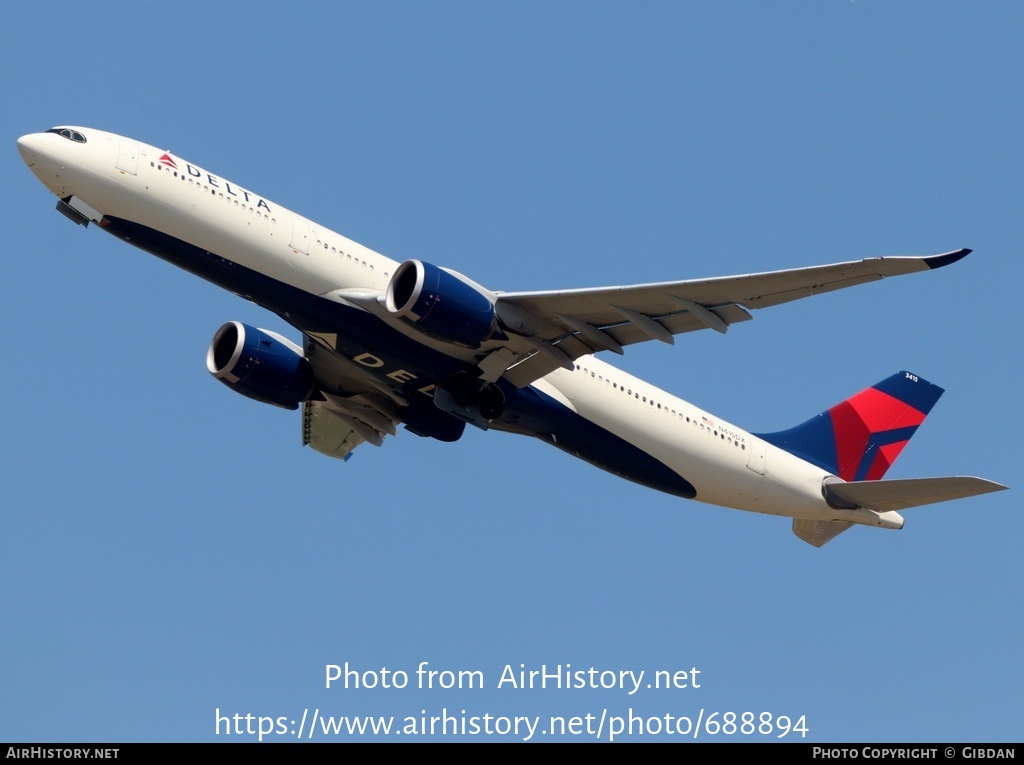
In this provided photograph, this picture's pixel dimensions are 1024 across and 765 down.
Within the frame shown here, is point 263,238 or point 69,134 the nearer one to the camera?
point 69,134

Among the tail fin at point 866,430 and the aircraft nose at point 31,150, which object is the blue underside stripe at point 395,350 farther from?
the tail fin at point 866,430

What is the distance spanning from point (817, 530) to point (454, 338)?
569 inches

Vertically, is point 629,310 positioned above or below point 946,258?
above

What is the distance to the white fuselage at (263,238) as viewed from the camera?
3006 centimetres

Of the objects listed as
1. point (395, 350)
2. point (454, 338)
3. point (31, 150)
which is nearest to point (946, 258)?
point (454, 338)

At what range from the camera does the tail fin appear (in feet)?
129

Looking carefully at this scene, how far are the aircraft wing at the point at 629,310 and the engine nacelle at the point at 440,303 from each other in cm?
90

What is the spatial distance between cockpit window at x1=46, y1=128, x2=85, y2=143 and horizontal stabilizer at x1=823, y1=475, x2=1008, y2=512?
2168 cm

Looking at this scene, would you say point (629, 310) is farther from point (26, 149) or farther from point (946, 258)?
point (26, 149)

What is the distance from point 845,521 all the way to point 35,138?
23721 mm

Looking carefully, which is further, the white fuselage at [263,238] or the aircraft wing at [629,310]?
the white fuselage at [263,238]

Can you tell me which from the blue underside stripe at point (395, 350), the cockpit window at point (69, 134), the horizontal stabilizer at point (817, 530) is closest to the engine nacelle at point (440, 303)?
the blue underside stripe at point (395, 350)

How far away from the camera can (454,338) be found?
30.6 meters
